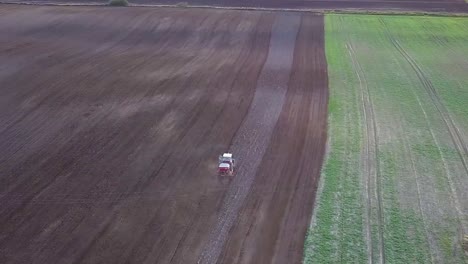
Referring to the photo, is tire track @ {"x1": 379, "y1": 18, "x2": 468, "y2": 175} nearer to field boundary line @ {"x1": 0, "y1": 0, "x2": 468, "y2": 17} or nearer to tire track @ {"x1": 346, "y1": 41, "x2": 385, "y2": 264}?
tire track @ {"x1": 346, "y1": 41, "x2": 385, "y2": 264}

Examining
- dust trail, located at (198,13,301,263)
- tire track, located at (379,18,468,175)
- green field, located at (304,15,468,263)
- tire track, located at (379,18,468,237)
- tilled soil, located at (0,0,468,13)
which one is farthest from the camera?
tilled soil, located at (0,0,468,13)

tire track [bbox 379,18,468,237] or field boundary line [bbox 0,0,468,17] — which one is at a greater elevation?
field boundary line [bbox 0,0,468,17]

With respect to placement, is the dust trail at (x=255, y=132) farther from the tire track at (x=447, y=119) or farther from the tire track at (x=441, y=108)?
the tire track at (x=441, y=108)

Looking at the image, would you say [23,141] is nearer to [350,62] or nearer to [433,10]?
[350,62]

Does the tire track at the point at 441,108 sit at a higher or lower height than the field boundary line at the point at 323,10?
lower

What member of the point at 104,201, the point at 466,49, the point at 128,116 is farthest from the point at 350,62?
the point at 104,201

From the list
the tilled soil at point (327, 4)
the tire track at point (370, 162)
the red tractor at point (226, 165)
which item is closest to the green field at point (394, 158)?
the tire track at point (370, 162)

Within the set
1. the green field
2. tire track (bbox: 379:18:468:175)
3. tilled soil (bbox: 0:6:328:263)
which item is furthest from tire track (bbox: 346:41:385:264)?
tire track (bbox: 379:18:468:175)
